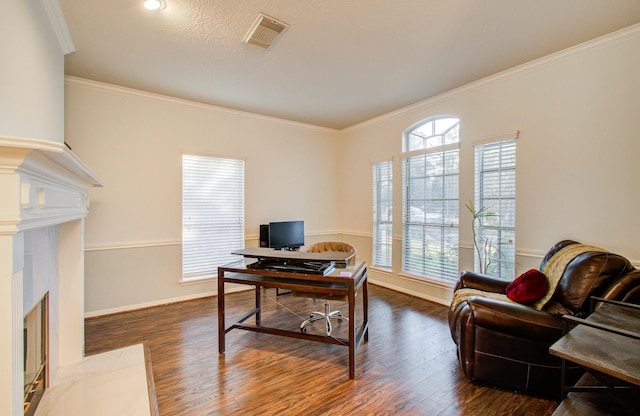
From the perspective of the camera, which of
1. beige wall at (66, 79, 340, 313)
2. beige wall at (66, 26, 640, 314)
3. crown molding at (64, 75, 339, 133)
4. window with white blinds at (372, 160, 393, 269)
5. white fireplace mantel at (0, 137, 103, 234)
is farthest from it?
window with white blinds at (372, 160, 393, 269)

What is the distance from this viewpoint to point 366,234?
5223mm

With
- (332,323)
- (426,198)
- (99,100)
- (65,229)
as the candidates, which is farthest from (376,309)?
(99,100)

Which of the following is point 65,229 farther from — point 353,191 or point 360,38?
point 353,191

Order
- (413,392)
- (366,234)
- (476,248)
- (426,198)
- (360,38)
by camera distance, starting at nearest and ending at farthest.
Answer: (413,392) < (360,38) < (476,248) < (426,198) < (366,234)

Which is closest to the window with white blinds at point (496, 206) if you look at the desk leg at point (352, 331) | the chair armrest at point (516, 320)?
the chair armrest at point (516, 320)

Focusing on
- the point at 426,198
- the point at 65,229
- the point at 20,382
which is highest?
the point at 426,198

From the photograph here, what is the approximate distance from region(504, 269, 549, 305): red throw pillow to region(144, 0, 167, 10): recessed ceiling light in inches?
143

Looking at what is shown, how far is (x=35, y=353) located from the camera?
1844 millimetres

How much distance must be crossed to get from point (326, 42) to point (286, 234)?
291 centimetres

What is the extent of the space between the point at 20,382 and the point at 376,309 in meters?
3.38

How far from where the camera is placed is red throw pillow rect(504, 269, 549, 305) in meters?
2.21

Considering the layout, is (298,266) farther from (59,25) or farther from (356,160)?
(356,160)

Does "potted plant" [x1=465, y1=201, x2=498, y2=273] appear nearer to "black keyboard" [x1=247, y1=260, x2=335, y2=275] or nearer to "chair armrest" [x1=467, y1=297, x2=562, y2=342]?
"chair armrest" [x1=467, y1=297, x2=562, y2=342]

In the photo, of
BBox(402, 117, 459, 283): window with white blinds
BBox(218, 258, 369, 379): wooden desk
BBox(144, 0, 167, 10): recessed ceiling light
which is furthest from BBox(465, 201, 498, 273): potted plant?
BBox(144, 0, 167, 10): recessed ceiling light
